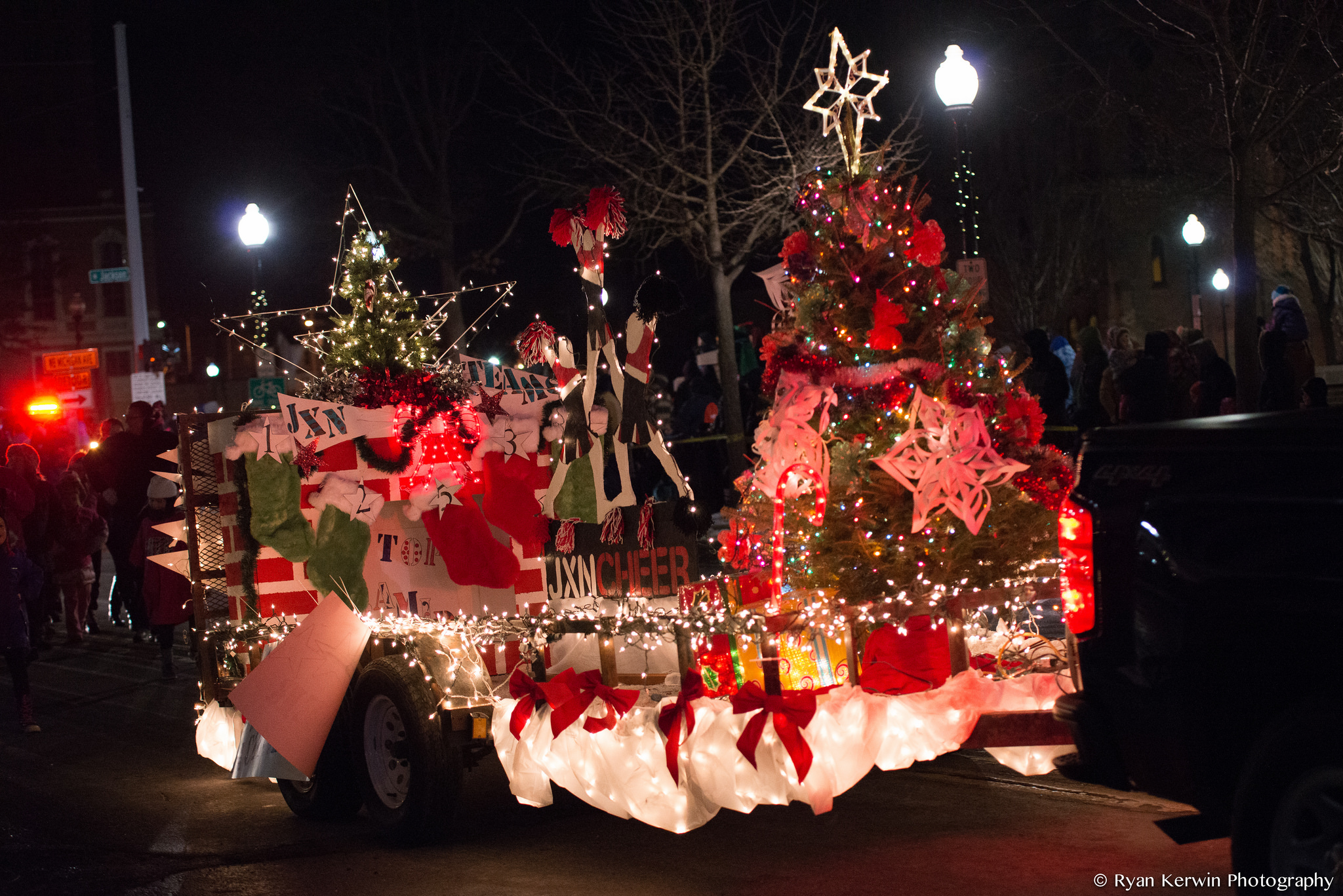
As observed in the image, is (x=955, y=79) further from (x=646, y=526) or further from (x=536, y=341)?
(x=646, y=526)

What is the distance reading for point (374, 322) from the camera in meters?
8.52

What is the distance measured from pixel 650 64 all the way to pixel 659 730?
56.8 feet

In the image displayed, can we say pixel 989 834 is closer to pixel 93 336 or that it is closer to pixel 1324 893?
pixel 1324 893

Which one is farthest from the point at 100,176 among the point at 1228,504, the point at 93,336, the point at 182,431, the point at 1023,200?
the point at 1228,504

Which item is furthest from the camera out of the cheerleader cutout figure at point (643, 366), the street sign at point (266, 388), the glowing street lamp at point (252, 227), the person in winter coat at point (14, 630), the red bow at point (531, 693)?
the glowing street lamp at point (252, 227)

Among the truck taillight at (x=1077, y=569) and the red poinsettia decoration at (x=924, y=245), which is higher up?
the red poinsettia decoration at (x=924, y=245)

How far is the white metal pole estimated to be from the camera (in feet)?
100

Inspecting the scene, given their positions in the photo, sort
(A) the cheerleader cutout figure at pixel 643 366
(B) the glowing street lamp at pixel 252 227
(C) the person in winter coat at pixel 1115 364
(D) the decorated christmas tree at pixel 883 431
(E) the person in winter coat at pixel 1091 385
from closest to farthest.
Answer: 1. (D) the decorated christmas tree at pixel 883 431
2. (A) the cheerleader cutout figure at pixel 643 366
3. (C) the person in winter coat at pixel 1115 364
4. (E) the person in winter coat at pixel 1091 385
5. (B) the glowing street lamp at pixel 252 227

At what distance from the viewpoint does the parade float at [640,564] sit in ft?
18.6

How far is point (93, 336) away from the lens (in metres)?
65.4

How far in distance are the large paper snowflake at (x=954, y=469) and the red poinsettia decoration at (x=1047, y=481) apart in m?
0.10

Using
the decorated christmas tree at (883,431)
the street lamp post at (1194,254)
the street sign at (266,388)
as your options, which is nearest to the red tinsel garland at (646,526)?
the decorated christmas tree at (883,431)

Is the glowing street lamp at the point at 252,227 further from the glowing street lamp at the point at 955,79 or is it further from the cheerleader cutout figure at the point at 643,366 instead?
the cheerleader cutout figure at the point at 643,366

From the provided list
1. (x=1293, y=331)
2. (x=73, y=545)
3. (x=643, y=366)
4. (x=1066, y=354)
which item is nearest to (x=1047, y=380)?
(x=1293, y=331)
